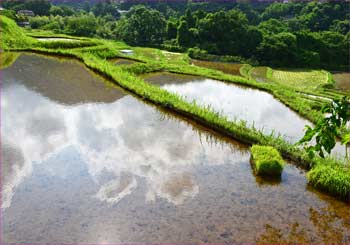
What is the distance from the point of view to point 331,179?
26.4 feet

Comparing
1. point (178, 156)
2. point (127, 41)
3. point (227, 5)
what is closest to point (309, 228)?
point (178, 156)

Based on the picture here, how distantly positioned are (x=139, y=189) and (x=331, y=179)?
4016 millimetres

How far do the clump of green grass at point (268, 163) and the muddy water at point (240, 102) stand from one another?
187 centimetres

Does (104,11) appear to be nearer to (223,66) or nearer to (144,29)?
(144,29)

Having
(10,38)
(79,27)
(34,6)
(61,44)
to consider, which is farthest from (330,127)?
(34,6)

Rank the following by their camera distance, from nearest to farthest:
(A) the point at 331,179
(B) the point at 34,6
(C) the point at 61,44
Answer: (A) the point at 331,179 → (C) the point at 61,44 → (B) the point at 34,6

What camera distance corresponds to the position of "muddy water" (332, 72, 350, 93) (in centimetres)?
2908

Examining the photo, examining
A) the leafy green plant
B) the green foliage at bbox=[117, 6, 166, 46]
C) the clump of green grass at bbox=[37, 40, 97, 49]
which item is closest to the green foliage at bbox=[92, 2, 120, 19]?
the green foliage at bbox=[117, 6, 166, 46]

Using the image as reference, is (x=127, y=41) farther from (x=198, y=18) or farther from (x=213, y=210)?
(x=213, y=210)

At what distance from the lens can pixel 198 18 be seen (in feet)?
139

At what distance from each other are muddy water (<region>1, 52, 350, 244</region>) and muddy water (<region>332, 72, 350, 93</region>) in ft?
71.2

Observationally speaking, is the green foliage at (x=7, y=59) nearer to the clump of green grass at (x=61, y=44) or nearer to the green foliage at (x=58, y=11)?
the clump of green grass at (x=61, y=44)

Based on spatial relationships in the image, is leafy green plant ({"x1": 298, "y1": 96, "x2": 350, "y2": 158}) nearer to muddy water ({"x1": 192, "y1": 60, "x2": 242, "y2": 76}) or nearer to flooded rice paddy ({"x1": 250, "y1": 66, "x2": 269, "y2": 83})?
flooded rice paddy ({"x1": 250, "y1": 66, "x2": 269, "y2": 83})

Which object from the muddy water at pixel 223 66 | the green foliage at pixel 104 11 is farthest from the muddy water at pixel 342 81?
the green foliage at pixel 104 11
